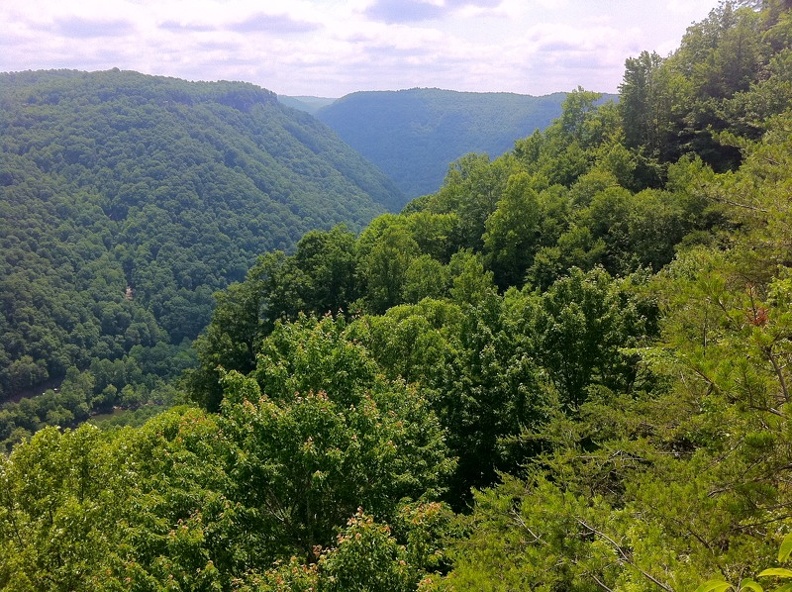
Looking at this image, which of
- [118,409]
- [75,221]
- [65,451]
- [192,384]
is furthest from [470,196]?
[75,221]

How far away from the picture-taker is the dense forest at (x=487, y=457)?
6.85m

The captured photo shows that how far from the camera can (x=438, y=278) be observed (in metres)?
41.0

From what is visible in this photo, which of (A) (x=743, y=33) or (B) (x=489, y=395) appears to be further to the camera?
(A) (x=743, y=33)

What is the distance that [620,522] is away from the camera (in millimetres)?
8531

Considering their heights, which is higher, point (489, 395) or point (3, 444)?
point (489, 395)

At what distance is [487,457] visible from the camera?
746 inches

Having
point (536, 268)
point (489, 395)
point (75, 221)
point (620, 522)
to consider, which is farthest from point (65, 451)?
point (75, 221)

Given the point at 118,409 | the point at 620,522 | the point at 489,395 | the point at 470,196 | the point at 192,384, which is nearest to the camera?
the point at 620,522

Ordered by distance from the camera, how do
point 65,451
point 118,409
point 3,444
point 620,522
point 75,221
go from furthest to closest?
point 75,221 → point 118,409 → point 3,444 → point 65,451 → point 620,522

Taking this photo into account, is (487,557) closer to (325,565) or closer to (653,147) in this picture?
(325,565)

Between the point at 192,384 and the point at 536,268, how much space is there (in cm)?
3047

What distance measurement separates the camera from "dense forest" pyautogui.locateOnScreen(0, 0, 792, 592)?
6848mm

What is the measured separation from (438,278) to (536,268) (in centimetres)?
758

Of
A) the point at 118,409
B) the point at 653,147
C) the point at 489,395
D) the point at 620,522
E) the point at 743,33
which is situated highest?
the point at 743,33
